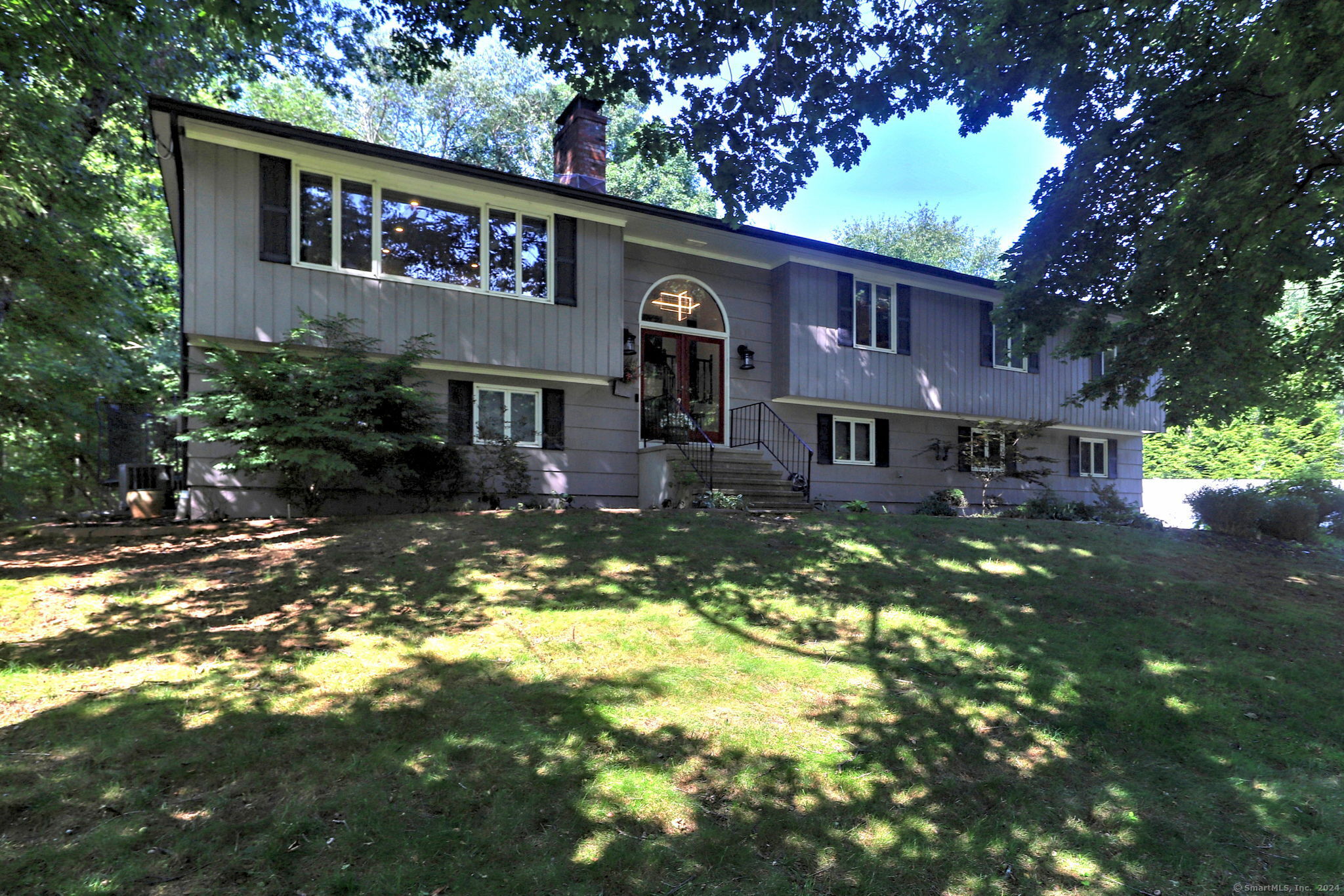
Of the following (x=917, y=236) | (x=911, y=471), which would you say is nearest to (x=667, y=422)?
(x=911, y=471)

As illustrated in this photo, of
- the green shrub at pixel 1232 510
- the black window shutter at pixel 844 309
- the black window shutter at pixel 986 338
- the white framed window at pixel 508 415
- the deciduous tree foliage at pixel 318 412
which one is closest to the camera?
the deciduous tree foliage at pixel 318 412

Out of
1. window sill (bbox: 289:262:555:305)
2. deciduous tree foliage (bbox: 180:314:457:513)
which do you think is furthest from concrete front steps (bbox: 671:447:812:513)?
deciduous tree foliage (bbox: 180:314:457:513)

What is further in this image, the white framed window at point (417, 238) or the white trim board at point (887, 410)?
the white trim board at point (887, 410)

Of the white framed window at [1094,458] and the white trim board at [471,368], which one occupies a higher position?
the white trim board at [471,368]

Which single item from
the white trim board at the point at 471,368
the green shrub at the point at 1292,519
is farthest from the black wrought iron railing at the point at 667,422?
the green shrub at the point at 1292,519

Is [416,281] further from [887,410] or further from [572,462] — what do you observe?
[887,410]

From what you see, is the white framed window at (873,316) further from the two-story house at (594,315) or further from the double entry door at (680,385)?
the double entry door at (680,385)

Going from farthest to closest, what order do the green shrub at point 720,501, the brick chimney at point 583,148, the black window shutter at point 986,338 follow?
1. the black window shutter at point 986,338
2. the brick chimney at point 583,148
3. the green shrub at point 720,501

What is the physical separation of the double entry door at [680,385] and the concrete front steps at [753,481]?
105 centimetres

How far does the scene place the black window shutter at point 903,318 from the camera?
49.0 feet

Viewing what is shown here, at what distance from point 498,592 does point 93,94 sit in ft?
40.2

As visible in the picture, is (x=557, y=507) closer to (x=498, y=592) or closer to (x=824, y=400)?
(x=498, y=592)

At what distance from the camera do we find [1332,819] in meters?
3.68

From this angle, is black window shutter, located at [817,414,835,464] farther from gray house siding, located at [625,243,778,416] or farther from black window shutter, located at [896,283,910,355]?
black window shutter, located at [896,283,910,355]
